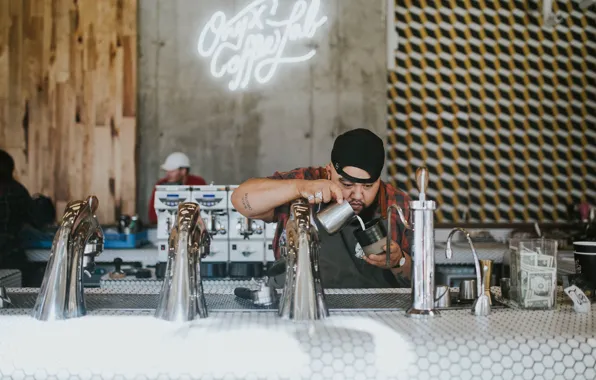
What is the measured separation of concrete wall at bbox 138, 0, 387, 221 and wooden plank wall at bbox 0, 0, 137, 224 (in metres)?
0.24

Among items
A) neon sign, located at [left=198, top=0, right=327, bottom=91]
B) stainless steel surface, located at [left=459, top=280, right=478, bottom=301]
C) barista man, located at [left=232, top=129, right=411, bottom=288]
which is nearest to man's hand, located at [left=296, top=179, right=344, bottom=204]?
barista man, located at [left=232, top=129, right=411, bottom=288]

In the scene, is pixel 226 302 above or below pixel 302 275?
below

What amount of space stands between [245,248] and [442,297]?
2729 mm

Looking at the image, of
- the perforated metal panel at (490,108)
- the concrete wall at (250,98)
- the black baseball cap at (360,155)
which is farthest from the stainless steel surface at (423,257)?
the perforated metal panel at (490,108)

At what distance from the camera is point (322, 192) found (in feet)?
7.41

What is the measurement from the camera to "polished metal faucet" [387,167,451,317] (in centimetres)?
179

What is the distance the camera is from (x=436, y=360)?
1523 mm

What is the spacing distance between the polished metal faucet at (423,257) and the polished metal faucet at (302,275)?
0.27m

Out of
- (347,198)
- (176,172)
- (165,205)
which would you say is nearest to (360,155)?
(347,198)

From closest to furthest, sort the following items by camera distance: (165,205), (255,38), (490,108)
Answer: (165,205)
(255,38)
(490,108)

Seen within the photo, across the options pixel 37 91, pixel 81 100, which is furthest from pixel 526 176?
pixel 37 91

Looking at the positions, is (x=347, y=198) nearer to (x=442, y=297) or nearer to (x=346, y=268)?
(x=346, y=268)

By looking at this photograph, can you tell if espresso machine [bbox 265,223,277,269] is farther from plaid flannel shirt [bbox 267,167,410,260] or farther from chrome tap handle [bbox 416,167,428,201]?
chrome tap handle [bbox 416,167,428,201]

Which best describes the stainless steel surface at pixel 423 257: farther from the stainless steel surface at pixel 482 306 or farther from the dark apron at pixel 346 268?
the dark apron at pixel 346 268
